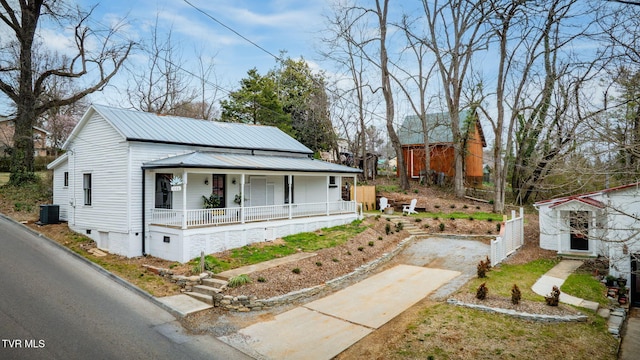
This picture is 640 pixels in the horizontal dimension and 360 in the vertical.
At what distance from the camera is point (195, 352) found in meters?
7.27

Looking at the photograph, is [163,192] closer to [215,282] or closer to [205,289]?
[215,282]

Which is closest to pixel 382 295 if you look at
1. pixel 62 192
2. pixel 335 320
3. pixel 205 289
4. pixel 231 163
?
pixel 335 320

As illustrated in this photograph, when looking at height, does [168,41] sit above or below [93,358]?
above

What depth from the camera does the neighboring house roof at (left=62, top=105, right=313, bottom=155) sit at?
14.4 metres

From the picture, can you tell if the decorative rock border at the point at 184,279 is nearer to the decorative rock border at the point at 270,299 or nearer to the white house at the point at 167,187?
the white house at the point at 167,187

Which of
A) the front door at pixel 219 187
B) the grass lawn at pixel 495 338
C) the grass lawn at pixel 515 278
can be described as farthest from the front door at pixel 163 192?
the grass lawn at pixel 515 278

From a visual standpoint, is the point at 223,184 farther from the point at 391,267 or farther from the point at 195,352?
the point at 195,352

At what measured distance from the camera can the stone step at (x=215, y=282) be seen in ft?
34.2

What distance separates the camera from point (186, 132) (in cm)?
1659

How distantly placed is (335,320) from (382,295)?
241cm

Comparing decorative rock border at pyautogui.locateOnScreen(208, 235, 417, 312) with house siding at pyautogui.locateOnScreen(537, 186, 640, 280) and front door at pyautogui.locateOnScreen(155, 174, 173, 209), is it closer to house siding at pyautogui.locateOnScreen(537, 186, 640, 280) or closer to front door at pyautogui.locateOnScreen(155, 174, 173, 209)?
front door at pyautogui.locateOnScreen(155, 174, 173, 209)

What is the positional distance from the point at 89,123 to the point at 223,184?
6392mm

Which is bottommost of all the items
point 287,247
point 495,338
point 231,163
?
point 495,338

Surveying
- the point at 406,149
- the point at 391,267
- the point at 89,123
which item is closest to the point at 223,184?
the point at 89,123
